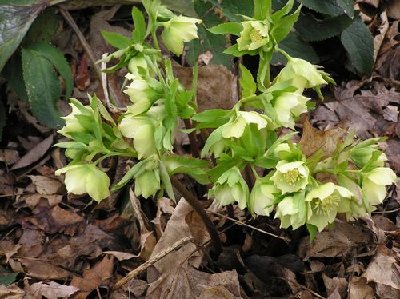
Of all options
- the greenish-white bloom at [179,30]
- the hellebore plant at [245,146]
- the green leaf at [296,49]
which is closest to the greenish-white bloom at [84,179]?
the hellebore plant at [245,146]

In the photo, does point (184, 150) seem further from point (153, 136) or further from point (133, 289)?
point (153, 136)

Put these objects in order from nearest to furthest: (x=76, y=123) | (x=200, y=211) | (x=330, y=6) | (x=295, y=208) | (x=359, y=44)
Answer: (x=295, y=208)
(x=76, y=123)
(x=200, y=211)
(x=330, y=6)
(x=359, y=44)

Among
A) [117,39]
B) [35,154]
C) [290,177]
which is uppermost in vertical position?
[117,39]

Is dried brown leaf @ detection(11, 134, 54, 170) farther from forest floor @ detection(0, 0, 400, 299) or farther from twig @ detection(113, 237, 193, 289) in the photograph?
twig @ detection(113, 237, 193, 289)

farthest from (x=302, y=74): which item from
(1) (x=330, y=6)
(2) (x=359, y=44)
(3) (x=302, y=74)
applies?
(2) (x=359, y=44)

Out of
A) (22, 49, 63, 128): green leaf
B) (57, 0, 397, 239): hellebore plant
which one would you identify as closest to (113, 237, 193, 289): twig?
(57, 0, 397, 239): hellebore plant


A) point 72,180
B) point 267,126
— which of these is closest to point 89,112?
point 72,180

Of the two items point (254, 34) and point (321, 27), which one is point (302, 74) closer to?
point (254, 34)
